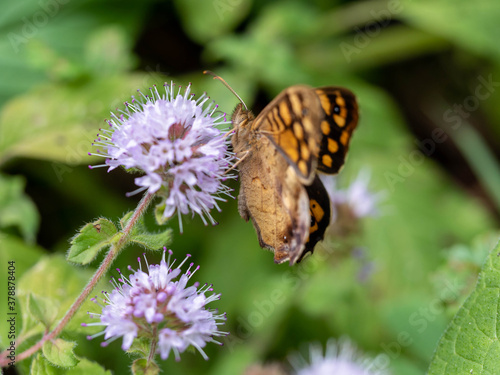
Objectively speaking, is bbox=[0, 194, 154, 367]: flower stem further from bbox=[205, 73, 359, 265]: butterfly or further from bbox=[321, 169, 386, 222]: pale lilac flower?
bbox=[321, 169, 386, 222]: pale lilac flower

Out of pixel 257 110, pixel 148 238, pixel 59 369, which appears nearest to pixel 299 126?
pixel 148 238

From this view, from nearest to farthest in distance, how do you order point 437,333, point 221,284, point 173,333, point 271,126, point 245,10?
1. point 173,333
2. point 271,126
3. point 437,333
4. point 221,284
5. point 245,10

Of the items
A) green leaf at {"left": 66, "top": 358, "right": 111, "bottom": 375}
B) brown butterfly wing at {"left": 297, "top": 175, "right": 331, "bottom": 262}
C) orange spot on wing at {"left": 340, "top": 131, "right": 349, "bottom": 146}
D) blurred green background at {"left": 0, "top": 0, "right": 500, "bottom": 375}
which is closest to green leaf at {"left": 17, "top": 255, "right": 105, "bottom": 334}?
blurred green background at {"left": 0, "top": 0, "right": 500, "bottom": 375}

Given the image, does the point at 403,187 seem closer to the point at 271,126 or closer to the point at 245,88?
the point at 245,88

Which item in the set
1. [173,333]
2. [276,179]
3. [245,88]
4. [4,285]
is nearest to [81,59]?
[245,88]

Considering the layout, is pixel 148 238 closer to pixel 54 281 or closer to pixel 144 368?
pixel 144 368

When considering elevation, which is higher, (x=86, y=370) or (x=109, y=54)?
(x=109, y=54)

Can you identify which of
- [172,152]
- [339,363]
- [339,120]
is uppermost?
[172,152]

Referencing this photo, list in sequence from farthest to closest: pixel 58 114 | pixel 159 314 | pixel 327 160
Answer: pixel 58 114, pixel 327 160, pixel 159 314
